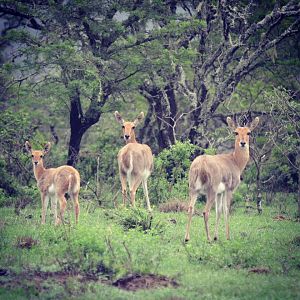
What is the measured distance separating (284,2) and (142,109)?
23.2ft

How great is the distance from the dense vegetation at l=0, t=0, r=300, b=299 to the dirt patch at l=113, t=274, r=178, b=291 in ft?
0.24

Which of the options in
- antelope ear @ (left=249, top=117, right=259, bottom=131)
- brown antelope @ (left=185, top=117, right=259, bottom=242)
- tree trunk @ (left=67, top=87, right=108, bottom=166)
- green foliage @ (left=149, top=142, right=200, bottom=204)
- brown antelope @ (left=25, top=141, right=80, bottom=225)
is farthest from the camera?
tree trunk @ (left=67, top=87, right=108, bottom=166)

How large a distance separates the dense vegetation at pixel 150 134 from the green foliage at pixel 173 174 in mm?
34

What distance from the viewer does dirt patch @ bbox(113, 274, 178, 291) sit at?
8000 millimetres

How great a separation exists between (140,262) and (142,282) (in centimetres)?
58

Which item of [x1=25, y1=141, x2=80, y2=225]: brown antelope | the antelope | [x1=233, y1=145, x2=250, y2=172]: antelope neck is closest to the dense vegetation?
[x1=25, y1=141, x2=80, y2=225]: brown antelope

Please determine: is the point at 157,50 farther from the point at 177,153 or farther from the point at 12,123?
the point at 12,123

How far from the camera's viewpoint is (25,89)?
16641 millimetres

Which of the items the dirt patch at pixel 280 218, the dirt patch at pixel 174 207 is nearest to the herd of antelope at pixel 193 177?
the dirt patch at pixel 174 207

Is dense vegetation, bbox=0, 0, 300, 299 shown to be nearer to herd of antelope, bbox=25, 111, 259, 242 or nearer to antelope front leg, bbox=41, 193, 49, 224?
antelope front leg, bbox=41, 193, 49, 224

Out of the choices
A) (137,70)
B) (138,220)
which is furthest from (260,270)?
(137,70)

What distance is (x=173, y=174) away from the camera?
52.3 ft

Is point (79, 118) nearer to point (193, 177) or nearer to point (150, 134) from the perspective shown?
point (150, 134)

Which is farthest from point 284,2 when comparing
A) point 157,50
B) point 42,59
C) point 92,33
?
point 42,59
